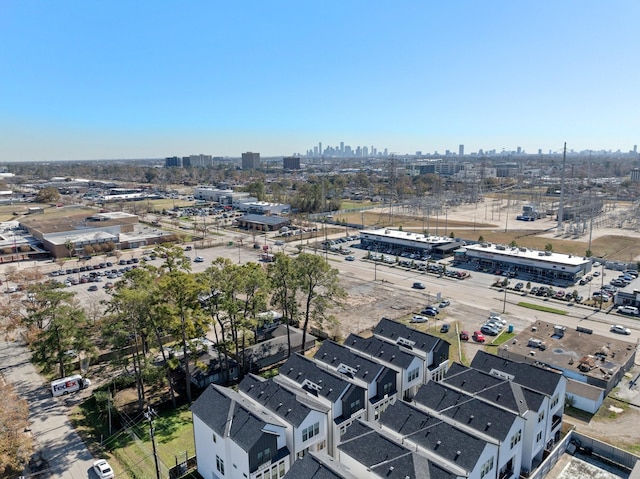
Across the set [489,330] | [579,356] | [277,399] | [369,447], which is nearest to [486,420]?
[369,447]

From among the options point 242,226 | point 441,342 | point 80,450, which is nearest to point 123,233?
point 242,226

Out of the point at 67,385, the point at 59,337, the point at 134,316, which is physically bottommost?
the point at 67,385

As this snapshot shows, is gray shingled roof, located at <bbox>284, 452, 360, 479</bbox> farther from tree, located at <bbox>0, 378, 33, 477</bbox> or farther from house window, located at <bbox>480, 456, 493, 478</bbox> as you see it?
tree, located at <bbox>0, 378, 33, 477</bbox>

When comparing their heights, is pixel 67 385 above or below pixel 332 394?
below

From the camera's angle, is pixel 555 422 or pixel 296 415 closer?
pixel 296 415

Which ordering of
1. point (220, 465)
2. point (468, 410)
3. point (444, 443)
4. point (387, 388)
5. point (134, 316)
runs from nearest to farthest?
point (444, 443)
point (220, 465)
point (468, 410)
point (387, 388)
point (134, 316)

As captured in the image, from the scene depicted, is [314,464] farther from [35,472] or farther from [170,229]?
[170,229]

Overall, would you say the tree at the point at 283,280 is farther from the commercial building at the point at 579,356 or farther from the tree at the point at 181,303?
the commercial building at the point at 579,356

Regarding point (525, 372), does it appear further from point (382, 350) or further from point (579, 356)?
point (579, 356)
